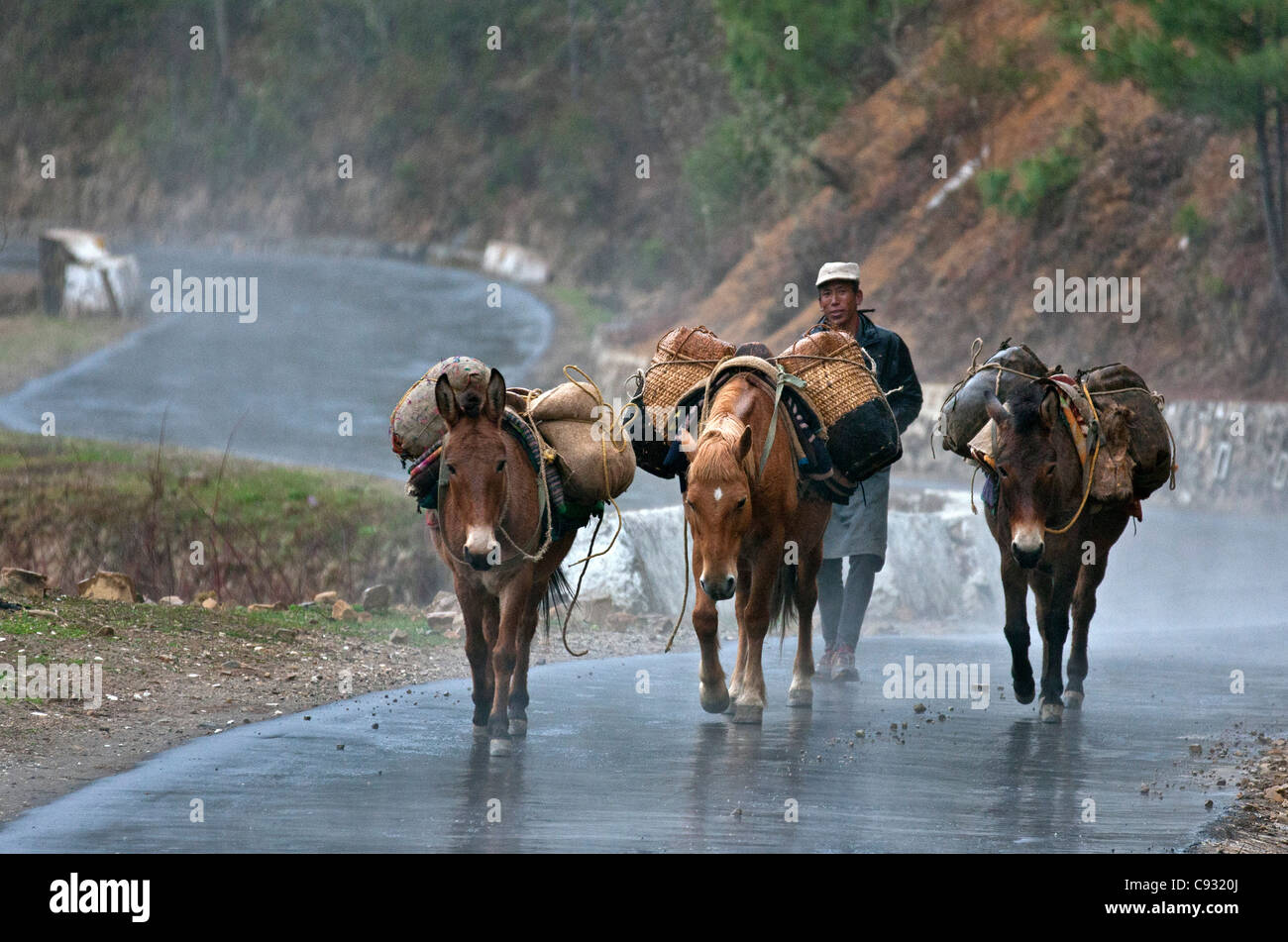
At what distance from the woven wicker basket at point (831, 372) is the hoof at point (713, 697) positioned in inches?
67.3

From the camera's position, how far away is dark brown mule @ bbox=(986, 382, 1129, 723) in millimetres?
10516

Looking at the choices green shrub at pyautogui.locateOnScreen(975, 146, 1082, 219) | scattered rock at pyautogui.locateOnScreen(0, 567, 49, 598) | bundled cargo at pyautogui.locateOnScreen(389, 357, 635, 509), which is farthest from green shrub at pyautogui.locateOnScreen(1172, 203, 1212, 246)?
scattered rock at pyautogui.locateOnScreen(0, 567, 49, 598)

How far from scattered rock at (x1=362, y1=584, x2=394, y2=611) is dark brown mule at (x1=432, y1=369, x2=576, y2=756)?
5.13 metres

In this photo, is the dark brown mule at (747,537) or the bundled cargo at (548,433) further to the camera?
the bundled cargo at (548,433)

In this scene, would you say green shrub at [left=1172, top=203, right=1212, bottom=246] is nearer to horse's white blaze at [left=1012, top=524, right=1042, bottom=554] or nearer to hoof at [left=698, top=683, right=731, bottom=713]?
horse's white blaze at [left=1012, top=524, right=1042, bottom=554]

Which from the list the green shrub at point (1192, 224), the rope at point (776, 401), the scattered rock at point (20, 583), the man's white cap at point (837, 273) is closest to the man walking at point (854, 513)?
the man's white cap at point (837, 273)

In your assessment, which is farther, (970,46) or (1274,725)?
(970,46)

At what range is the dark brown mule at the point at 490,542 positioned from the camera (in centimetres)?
948

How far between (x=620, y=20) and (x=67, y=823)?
7351 centimetres

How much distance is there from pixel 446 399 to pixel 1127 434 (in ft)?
14.2

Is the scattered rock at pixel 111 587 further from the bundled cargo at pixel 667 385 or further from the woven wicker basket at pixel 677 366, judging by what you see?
the woven wicker basket at pixel 677 366
